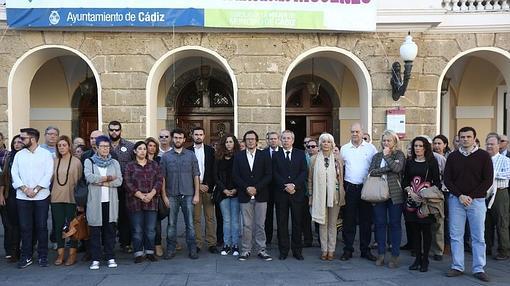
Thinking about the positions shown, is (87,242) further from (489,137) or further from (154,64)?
(489,137)

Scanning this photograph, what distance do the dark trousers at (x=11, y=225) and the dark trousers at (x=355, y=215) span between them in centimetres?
445

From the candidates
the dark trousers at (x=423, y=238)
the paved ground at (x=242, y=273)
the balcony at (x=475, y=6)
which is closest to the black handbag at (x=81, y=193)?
the paved ground at (x=242, y=273)

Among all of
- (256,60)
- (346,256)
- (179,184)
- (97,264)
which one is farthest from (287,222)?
(256,60)

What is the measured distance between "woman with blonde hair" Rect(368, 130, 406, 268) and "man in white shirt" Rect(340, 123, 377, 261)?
23 cm

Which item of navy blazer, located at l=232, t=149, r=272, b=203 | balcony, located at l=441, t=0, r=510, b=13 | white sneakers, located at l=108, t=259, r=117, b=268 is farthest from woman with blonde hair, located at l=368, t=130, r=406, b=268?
balcony, located at l=441, t=0, r=510, b=13

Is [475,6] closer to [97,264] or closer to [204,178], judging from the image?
[204,178]

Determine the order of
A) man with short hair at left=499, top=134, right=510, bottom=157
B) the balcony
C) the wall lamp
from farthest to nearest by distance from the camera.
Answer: the balcony, the wall lamp, man with short hair at left=499, top=134, right=510, bottom=157

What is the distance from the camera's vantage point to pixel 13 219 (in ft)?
21.0

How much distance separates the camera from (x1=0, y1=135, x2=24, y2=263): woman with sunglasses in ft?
20.7

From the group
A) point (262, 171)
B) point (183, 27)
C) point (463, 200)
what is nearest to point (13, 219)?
point (262, 171)

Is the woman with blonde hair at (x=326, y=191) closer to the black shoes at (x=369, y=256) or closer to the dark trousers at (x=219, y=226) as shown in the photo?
the black shoes at (x=369, y=256)

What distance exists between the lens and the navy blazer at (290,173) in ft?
21.0

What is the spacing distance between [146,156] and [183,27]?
416 centimetres

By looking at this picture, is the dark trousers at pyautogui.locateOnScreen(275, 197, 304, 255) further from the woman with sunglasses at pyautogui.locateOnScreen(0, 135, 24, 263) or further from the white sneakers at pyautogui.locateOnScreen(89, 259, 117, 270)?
the woman with sunglasses at pyautogui.locateOnScreen(0, 135, 24, 263)
